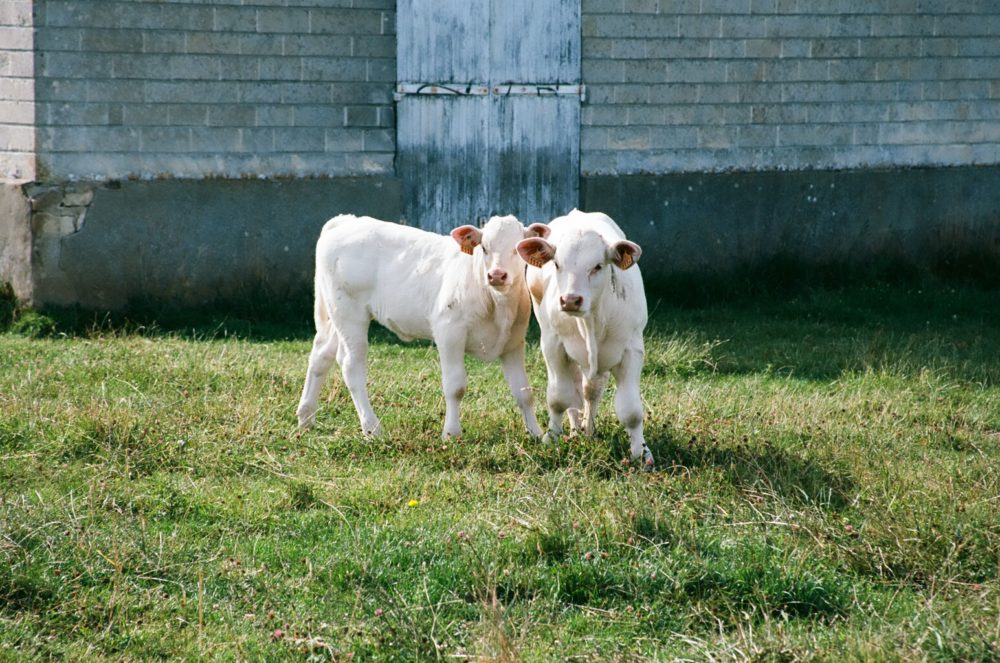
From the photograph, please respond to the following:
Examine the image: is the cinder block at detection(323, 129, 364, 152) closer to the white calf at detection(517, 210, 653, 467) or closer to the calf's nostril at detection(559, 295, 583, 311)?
the white calf at detection(517, 210, 653, 467)

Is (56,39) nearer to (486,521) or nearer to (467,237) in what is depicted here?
(467,237)

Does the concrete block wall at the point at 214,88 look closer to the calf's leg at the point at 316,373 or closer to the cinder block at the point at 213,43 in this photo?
the cinder block at the point at 213,43

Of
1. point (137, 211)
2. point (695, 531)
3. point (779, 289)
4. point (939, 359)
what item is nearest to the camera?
point (695, 531)

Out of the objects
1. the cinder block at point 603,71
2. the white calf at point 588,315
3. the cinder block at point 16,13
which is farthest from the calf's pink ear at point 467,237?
the cinder block at point 603,71

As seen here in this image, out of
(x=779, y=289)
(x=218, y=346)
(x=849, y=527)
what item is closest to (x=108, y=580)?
(x=849, y=527)

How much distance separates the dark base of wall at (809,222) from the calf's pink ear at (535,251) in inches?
231

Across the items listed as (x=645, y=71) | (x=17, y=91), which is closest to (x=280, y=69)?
(x=17, y=91)

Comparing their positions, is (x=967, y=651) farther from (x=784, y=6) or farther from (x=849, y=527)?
(x=784, y=6)

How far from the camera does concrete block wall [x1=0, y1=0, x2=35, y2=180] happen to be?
10.7m

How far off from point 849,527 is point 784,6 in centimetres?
845

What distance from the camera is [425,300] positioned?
766 cm

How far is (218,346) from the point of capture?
33.0 ft

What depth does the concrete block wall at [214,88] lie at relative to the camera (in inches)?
426

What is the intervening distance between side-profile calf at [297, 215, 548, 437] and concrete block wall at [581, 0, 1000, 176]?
5082 mm
